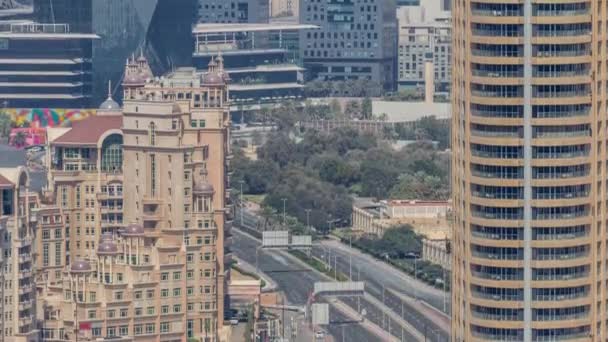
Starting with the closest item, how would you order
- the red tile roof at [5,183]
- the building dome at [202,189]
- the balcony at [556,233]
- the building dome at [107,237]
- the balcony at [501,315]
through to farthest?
the balcony at [556,233]
the balcony at [501,315]
the red tile roof at [5,183]
the building dome at [107,237]
the building dome at [202,189]

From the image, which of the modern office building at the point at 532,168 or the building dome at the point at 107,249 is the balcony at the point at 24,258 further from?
the modern office building at the point at 532,168

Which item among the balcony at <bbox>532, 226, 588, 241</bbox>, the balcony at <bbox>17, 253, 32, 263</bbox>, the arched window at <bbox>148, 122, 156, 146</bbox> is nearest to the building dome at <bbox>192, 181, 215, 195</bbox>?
the arched window at <bbox>148, 122, 156, 146</bbox>

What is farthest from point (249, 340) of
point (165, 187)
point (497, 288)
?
point (497, 288)

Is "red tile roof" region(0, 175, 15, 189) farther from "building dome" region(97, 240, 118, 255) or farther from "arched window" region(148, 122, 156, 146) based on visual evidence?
"arched window" region(148, 122, 156, 146)

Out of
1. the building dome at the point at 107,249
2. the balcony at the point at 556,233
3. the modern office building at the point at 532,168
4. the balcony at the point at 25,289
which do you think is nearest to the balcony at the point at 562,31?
the modern office building at the point at 532,168

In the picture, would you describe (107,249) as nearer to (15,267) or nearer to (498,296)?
(15,267)

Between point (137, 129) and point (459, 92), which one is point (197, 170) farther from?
point (459, 92)
